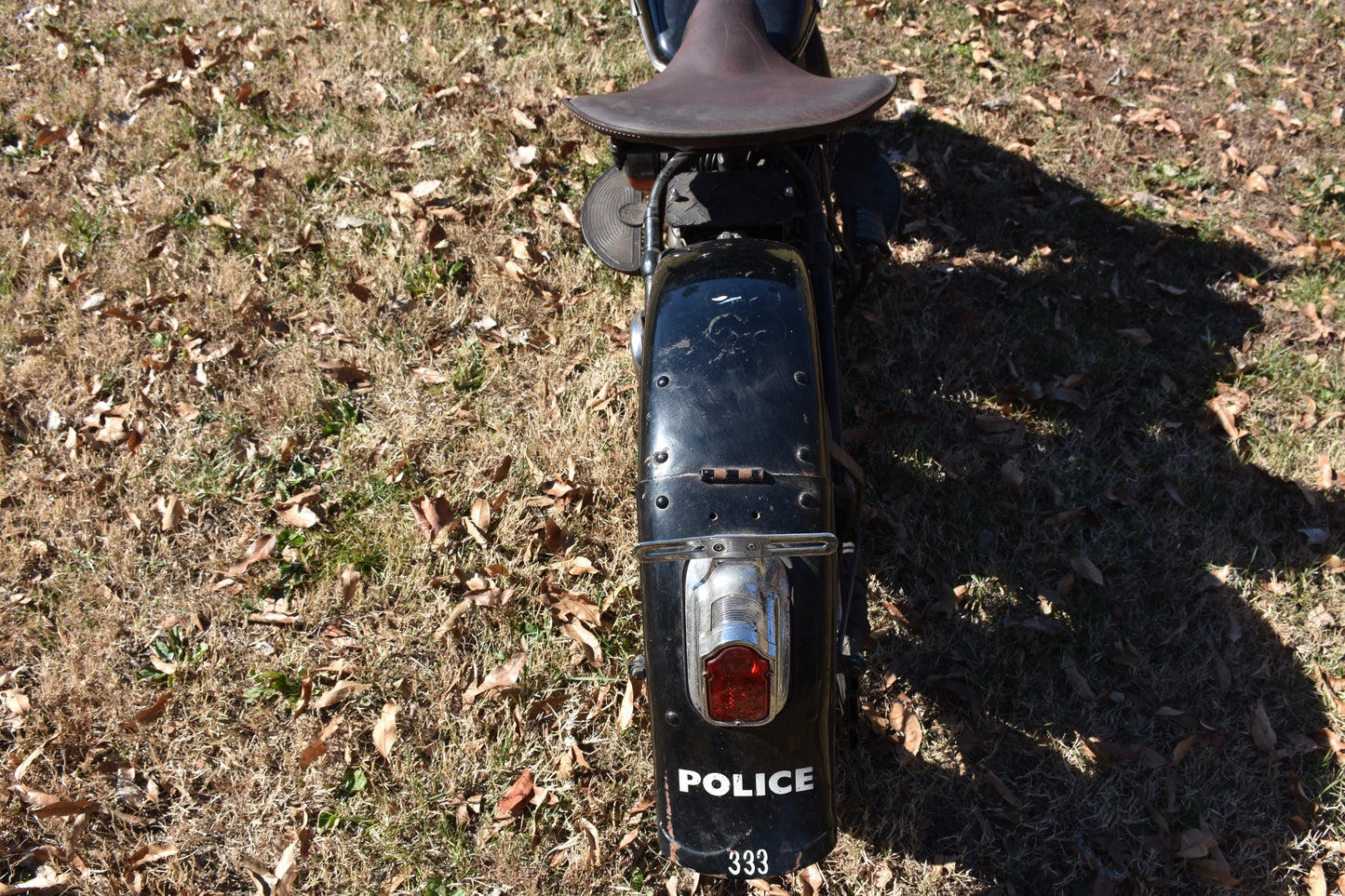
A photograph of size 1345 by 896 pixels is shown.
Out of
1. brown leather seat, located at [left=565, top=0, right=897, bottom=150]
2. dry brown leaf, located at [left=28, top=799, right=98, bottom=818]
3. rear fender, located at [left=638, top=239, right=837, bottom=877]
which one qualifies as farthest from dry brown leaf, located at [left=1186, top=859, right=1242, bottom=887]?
dry brown leaf, located at [left=28, top=799, right=98, bottom=818]

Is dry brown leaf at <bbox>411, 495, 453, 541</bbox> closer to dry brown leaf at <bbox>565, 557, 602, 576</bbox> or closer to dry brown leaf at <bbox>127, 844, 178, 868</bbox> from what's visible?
dry brown leaf at <bbox>565, 557, 602, 576</bbox>

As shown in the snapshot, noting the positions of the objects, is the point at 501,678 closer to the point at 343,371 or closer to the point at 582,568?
the point at 582,568

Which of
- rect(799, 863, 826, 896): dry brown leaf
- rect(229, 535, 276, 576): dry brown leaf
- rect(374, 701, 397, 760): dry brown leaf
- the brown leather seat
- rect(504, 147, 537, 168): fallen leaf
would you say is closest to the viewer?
the brown leather seat

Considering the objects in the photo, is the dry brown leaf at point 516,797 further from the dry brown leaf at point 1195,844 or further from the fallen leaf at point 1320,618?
the fallen leaf at point 1320,618

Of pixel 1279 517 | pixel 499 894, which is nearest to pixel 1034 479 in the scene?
pixel 1279 517

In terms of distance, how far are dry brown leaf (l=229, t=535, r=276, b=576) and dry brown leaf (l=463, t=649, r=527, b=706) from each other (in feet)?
3.41

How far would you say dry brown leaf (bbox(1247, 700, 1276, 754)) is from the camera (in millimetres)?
3033

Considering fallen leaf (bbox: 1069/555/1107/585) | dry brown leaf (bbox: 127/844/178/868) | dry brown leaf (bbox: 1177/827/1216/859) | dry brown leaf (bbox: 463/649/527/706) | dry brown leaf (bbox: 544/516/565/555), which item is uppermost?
dry brown leaf (bbox: 544/516/565/555)

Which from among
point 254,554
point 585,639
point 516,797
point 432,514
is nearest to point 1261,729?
point 585,639

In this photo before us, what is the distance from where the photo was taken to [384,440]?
12.3ft

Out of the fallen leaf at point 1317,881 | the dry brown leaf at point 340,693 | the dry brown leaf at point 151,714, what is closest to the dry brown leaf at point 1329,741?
the fallen leaf at point 1317,881

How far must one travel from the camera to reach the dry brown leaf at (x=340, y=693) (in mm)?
3055

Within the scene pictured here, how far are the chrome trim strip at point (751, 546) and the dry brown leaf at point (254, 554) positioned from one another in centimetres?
214

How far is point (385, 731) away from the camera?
299cm
